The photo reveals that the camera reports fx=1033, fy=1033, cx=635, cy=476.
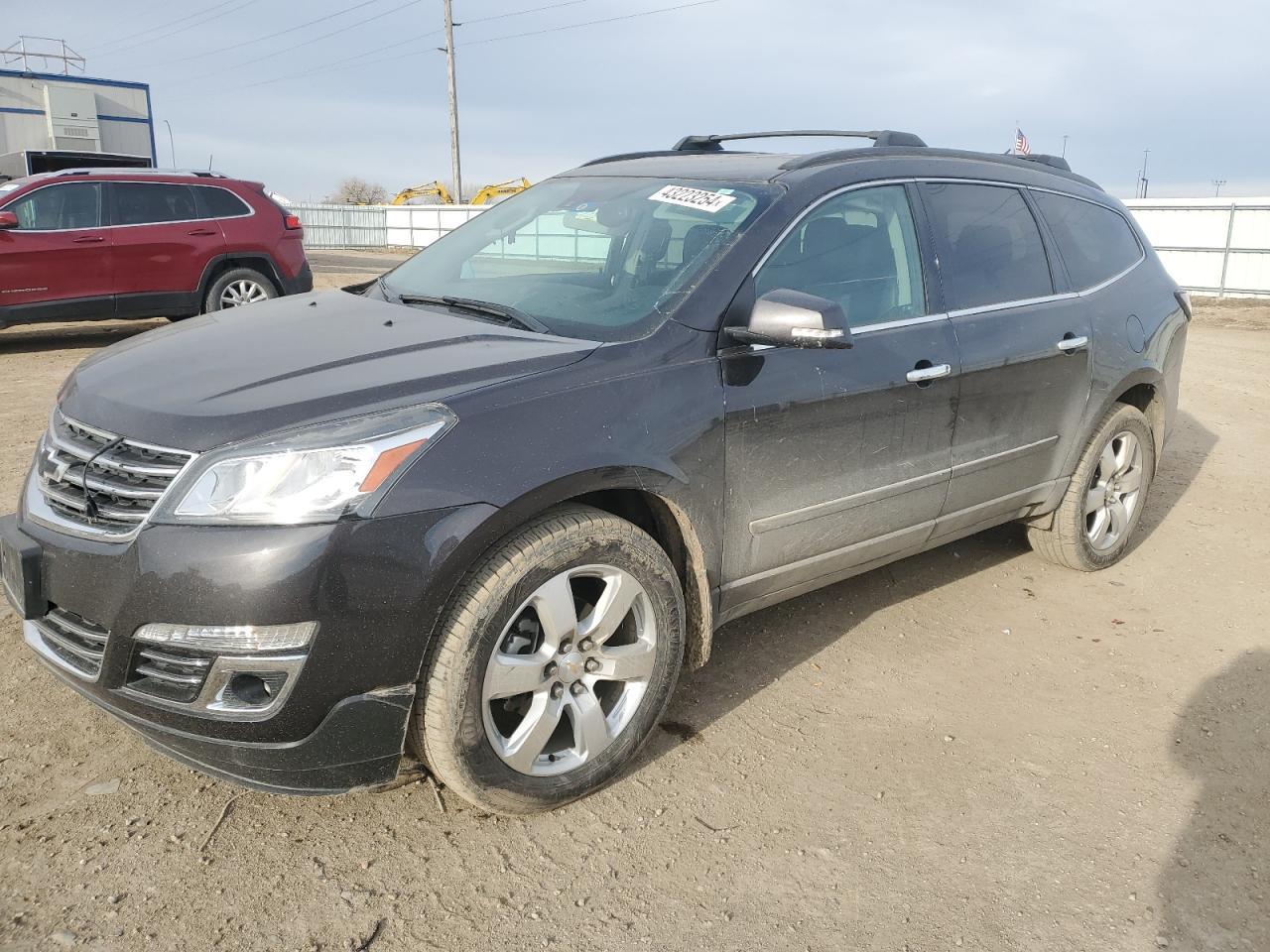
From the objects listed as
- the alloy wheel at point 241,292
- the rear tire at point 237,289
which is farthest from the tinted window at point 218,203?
the alloy wheel at point 241,292

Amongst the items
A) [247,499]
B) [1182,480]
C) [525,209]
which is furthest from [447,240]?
[1182,480]

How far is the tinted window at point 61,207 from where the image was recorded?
380 inches

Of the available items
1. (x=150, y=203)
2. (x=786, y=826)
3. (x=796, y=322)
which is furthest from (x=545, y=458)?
(x=150, y=203)

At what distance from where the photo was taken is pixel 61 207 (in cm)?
985

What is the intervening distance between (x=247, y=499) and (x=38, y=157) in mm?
13439

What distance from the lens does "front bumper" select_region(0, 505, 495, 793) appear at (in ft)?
7.36

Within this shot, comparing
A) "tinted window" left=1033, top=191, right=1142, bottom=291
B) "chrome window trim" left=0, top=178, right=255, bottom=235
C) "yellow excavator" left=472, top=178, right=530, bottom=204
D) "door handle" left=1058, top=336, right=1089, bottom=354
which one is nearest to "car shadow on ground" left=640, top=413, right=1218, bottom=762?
"door handle" left=1058, top=336, right=1089, bottom=354

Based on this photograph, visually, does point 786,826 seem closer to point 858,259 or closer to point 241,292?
point 858,259

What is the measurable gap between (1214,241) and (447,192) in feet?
85.0

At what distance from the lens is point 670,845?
105 inches

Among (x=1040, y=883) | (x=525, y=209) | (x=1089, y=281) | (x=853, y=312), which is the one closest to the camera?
(x=1040, y=883)

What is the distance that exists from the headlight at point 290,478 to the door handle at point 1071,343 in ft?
9.41

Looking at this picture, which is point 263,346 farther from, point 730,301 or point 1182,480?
point 1182,480

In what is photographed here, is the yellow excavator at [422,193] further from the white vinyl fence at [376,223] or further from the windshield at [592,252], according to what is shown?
the windshield at [592,252]
